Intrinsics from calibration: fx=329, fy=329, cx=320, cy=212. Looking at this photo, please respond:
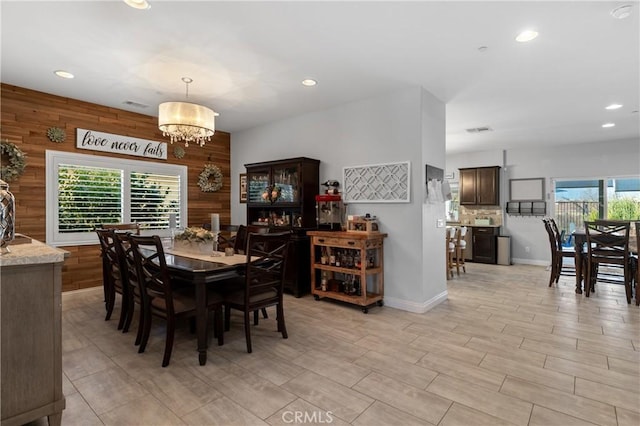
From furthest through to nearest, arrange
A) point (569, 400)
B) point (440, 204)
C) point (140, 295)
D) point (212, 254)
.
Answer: point (440, 204) → point (212, 254) → point (140, 295) → point (569, 400)

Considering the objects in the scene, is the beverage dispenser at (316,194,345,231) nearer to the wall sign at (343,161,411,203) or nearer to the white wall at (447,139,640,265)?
the wall sign at (343,161,411,203)

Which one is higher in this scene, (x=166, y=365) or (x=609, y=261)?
(x=609, y=261)

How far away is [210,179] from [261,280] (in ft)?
12.5

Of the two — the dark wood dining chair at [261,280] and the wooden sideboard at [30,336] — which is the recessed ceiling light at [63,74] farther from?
the dark wood dining chair at [261,280]

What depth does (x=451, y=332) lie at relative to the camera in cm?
338

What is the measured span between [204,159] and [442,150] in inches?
166

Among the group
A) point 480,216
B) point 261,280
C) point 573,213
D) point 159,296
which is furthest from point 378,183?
point 573,213

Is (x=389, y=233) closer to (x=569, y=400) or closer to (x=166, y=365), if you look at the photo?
(x=569, y=400)

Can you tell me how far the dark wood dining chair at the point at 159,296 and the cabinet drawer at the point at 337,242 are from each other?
177cm

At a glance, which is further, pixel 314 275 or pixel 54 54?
pixel 314 275

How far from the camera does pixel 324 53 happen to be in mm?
3236

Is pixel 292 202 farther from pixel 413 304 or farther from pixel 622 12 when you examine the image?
pixel 622 12

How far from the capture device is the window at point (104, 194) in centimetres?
453

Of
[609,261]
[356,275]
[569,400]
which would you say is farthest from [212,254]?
[609,261]
